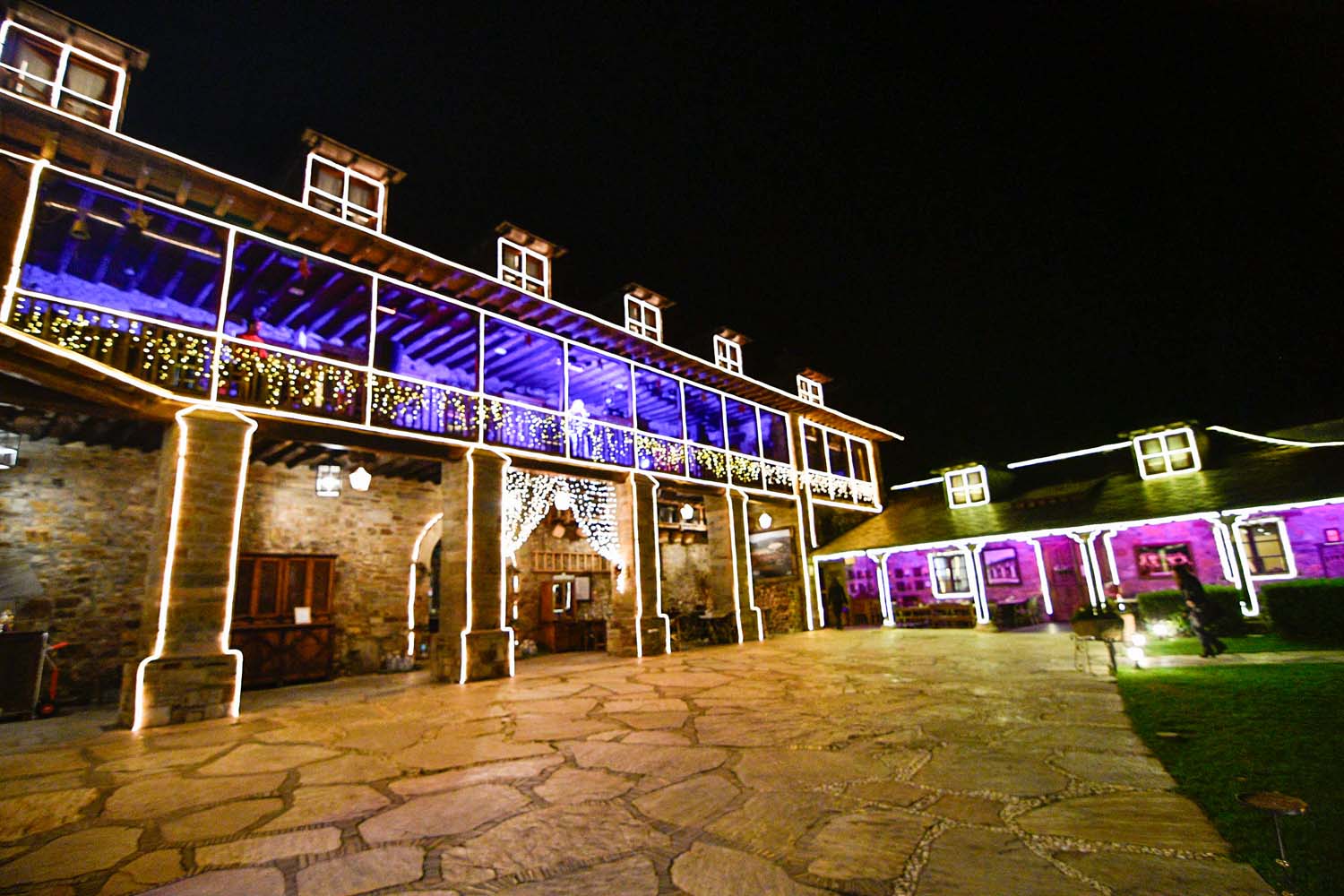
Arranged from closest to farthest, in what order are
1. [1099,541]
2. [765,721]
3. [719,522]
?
[765,721], [719,522], [1099,541]

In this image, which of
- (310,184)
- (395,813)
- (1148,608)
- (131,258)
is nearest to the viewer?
(395,813)

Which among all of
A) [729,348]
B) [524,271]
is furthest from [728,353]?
[524,271]

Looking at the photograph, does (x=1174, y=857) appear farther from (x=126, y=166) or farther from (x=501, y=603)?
(x=126, y=166)

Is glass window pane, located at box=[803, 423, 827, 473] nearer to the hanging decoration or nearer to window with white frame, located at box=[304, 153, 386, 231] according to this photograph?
the hanging decoration

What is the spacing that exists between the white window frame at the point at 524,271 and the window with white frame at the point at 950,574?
647 inches

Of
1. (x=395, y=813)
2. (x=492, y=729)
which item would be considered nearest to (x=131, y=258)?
(x=492, y=729)

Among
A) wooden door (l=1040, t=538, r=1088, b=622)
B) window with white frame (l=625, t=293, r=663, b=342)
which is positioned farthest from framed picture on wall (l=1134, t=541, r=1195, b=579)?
window with white frame (l=625, t=293, r=663, b=342)

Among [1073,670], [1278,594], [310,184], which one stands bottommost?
[1073,670]

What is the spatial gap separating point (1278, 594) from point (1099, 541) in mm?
9031

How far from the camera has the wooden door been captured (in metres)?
18.6

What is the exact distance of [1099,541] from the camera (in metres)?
18.5

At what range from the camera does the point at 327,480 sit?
38.1 ft

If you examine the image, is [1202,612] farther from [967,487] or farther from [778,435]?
[967,487]

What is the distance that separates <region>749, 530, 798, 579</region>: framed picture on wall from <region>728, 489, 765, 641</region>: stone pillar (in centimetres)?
327
